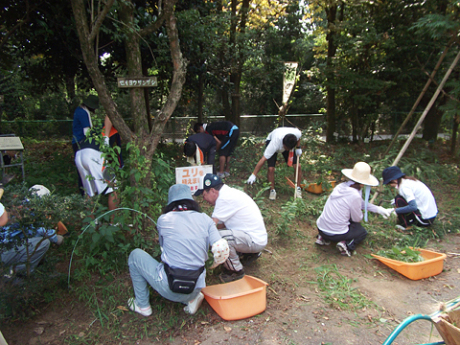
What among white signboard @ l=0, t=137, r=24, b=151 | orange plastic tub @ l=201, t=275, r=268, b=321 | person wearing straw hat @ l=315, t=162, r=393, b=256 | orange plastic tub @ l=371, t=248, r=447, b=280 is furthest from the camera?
white signboard @ l=0, t=137, r=24, b=151

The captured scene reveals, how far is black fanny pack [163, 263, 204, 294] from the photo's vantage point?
2551 millimetres

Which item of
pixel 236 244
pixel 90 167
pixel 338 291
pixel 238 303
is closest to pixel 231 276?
pixel 236 244

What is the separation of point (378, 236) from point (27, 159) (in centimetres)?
732

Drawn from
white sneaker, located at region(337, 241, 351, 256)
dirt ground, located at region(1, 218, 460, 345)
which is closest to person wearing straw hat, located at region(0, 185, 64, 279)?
dirt ground, located at region(1, 218, 460, 345)


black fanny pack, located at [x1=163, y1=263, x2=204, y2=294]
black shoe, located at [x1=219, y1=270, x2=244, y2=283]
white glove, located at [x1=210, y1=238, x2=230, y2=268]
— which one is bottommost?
black shoe, located at [x1=219, y1=270, x2=244, y2=283]

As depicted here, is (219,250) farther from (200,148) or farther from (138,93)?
(200,148)

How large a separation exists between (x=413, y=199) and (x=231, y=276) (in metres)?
2.75

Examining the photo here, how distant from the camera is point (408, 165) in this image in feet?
22.2

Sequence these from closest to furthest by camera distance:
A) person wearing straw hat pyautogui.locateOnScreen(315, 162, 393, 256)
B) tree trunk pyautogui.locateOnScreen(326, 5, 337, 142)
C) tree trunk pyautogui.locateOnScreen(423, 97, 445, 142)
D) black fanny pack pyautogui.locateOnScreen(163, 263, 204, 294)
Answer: black fanny pack pyautogui.locateOnScreen(163, 263, 204, 294)
person wearing straw hat pyautogui.locateOnScreen(315, 162, 393, 256)
tree trunk pyautogui.locateOnScreen(326, 5, 337, 142)
tree trunk pyautogui.locateOnScreen(423, 97, 445, 142)

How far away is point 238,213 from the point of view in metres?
3.35

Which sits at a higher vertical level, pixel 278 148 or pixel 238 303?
pixel 278 148

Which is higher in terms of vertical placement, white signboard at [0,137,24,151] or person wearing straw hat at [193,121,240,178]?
white signboard at [0,137,24,151]

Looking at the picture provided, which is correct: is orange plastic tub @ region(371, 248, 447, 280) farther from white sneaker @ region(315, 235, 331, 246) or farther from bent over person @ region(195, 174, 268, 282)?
bent over person @ region(195, 174, 268, 282)

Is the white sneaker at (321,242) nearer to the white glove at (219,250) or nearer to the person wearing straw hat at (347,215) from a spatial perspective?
the person wearing straw hat at (347,215)
